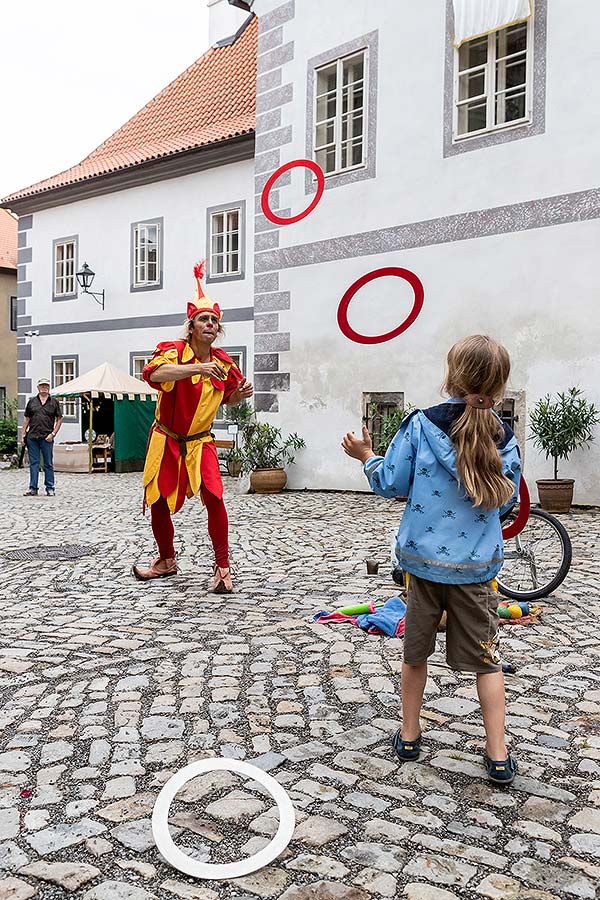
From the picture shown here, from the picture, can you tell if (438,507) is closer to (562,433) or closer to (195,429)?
(195,429)

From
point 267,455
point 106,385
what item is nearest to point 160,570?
point 267,455

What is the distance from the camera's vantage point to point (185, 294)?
62.1 ft

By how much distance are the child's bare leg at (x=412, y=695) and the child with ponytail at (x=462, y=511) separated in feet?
0.25

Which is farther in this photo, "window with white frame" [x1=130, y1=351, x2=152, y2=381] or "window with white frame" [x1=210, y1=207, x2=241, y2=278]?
"window with white frame" [x1=130, y1=351, x2=152, y2=381]

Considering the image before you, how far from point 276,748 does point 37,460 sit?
11465 millimetres

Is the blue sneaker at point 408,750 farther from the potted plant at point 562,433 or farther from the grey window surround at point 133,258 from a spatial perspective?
the grey window surround at point 133,258

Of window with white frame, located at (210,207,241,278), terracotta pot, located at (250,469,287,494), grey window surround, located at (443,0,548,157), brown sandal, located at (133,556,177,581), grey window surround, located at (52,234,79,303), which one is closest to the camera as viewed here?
brown sandal, located at (133,556,177,581)

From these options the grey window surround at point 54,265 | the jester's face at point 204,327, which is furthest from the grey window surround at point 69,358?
the jester's face at point 204,327

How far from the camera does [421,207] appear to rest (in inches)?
473

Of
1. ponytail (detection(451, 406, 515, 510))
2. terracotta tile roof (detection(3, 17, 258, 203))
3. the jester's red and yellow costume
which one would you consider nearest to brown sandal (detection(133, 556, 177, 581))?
the jester's red and yellow costume

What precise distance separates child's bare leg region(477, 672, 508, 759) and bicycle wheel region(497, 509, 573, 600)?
2.63 meters

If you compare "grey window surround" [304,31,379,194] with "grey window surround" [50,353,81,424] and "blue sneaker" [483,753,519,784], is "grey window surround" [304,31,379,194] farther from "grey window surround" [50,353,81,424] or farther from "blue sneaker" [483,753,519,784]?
"blue sneaker" [483,753,519,784]

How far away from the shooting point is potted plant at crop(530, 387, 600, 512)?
10.2 m

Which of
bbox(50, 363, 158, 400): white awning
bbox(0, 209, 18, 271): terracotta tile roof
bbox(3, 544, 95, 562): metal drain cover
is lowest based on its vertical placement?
bbox(3, 544, 95, 562): metal drain cover
